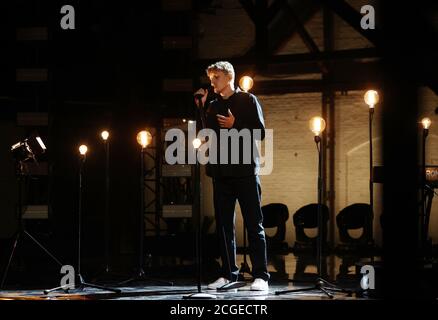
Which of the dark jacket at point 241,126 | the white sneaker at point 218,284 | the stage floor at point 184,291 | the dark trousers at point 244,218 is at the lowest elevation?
the stage floor at point 184,291

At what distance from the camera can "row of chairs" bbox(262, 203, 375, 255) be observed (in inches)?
400

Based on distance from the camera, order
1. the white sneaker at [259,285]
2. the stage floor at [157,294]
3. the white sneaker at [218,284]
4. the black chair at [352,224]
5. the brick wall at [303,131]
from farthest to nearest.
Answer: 1. the brick wall at [303,131]
2. the black chair at [352,224]
3. the white sneaker at [218,284]
4. the white sneaker at [259,285]
5. the stage floor at [157,294]

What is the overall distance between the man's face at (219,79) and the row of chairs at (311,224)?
5508mm

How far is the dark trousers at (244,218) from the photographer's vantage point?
490cm

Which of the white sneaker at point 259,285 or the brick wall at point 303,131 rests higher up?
the brick wall at point 303,131

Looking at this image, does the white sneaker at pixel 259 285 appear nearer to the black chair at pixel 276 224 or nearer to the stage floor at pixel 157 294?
the stage floor at pixel 157 294

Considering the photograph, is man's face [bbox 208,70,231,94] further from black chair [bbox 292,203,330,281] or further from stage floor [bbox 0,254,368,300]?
black chair [bbox 292,203,330,281]

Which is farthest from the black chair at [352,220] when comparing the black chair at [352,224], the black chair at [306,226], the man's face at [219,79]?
the man's face at [219,79]

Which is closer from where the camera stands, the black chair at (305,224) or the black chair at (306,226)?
the black chair at (306,226)

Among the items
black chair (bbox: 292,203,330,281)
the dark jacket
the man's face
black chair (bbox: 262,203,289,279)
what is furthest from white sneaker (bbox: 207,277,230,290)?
black chair (bbox: 262,203,289,279)

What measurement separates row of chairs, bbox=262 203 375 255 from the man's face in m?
5.51

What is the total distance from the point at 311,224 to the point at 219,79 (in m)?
5.83

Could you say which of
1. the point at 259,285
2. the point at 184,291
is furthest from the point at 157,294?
the point at 259,285
